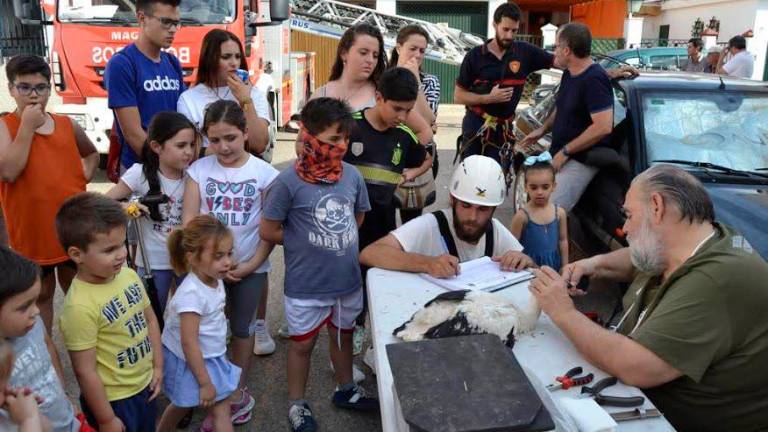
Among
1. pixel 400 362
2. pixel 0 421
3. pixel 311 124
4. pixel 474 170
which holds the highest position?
pixel 311 124

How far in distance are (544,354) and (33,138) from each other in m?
2.54

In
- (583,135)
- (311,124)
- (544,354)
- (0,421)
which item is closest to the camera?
A: (0,421)

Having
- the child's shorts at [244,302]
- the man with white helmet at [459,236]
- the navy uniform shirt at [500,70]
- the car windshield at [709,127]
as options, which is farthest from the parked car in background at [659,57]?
the child's shorts at [244,302]

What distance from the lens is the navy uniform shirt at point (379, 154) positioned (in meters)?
3.22

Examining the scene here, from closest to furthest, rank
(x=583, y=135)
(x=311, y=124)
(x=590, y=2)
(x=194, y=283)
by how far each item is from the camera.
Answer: (x=194, y=283)
(x=311, y=124)
(x=583, y=135)
(x=590, y=2)

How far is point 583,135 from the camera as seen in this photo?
4.45m

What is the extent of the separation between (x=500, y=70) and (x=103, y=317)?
13.1 ft

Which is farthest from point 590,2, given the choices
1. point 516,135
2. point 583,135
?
point 583,135

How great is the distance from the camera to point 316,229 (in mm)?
2834

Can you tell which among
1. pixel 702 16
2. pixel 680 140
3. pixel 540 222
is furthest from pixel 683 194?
pixel 702 16

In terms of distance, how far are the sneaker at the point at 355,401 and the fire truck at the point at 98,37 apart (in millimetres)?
4615

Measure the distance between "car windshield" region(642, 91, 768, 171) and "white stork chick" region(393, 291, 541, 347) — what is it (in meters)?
2.39

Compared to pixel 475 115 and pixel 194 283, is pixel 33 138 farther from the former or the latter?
pixel 475 115

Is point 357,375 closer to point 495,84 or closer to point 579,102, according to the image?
point 579,102
